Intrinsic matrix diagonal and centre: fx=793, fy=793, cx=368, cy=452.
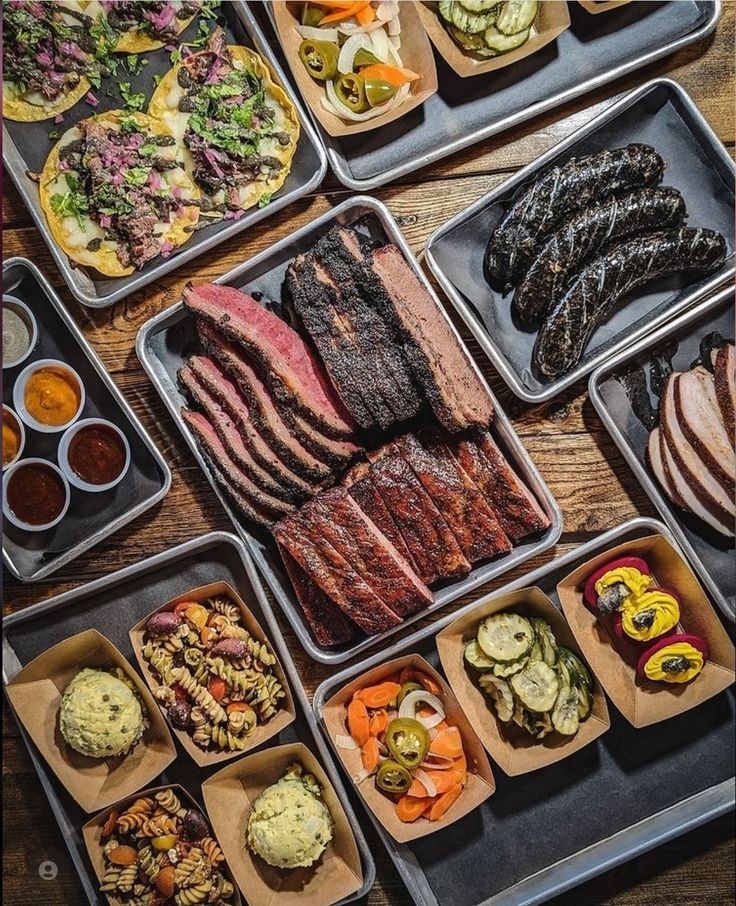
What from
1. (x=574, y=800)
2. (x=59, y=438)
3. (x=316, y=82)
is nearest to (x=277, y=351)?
(x=59, y=438)

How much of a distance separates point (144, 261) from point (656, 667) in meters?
3.07

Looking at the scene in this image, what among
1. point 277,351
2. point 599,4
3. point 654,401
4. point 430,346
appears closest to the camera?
point 430,346

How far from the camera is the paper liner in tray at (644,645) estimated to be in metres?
3.66

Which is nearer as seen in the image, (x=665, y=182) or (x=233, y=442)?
(x=233, y=442)

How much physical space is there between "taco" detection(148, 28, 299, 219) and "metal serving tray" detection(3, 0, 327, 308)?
0.19 ft

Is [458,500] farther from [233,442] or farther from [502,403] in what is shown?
[233,442]

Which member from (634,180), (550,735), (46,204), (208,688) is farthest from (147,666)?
(634,180)

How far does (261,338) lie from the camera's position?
12.0 ft

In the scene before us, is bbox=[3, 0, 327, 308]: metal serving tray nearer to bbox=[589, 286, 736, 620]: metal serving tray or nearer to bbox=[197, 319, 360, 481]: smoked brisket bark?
bbox=[197, 319, 360, 481]: smoked brisket bark

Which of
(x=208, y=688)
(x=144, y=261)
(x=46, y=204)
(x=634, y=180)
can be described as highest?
(x=46, y=204)

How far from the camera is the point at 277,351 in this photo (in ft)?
12.0

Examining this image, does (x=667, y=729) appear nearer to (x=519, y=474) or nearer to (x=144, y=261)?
(x=519, y=474)

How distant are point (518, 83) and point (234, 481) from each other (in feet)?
8.04

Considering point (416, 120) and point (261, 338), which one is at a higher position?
point (416, 120)
